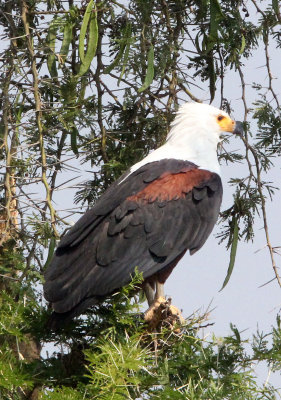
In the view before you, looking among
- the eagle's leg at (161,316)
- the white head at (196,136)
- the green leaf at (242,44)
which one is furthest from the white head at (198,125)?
the eagle's leg at (161,316)

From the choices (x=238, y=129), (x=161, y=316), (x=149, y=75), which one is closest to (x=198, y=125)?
(x=238, y=129)

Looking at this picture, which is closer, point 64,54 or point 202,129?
point 64,54

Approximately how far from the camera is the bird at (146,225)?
5117 millimetres

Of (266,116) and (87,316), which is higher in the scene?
(266,116)

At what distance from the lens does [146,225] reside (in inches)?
215

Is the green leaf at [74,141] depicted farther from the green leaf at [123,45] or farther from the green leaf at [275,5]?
the green leaf at [275,5]

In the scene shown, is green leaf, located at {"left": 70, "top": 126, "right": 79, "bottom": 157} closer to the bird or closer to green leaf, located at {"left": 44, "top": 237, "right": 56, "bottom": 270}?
the bird

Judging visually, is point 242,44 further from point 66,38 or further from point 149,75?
point 66,38

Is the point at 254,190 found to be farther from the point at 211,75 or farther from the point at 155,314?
the point at 155,314

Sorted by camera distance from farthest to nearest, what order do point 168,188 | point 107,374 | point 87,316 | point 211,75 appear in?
point 211,75 < point 168,188 < point 87,316 < point 107,374

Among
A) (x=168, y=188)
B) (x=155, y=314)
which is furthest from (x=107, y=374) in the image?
(x=168, y=188)

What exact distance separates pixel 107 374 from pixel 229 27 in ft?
7.58

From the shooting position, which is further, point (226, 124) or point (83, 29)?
point (226, 124)

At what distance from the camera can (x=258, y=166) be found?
5.84m
